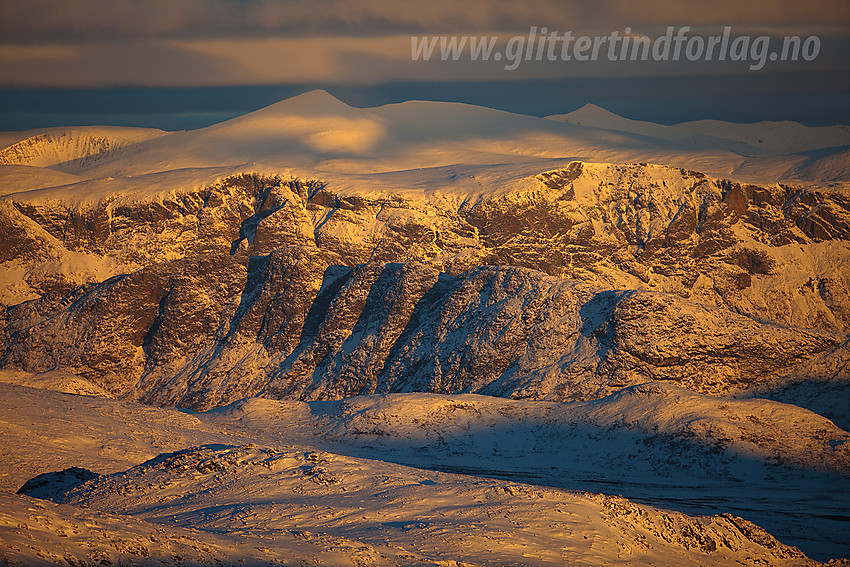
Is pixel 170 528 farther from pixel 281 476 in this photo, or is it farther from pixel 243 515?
pixel 281 476

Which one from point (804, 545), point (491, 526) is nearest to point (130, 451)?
point (491, 526)

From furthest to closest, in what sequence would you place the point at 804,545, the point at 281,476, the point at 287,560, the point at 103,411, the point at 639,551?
1. the point at 103,411
2. the point at 804,545
3. the point at 281,476
4. the point at 639,551
5. the point at 287,560

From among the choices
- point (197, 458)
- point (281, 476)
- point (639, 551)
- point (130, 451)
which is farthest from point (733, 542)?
point (130, 451)

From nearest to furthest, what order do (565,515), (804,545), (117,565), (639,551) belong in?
(117,565) < (639,551) < (565,515) < (804,545)

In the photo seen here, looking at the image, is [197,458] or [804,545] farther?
[804,545]

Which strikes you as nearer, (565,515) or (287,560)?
(287,560)

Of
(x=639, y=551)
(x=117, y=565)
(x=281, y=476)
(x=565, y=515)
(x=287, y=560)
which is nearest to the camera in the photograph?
(x=117, y=565)

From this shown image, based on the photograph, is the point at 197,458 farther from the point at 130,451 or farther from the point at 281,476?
the point at 130,451

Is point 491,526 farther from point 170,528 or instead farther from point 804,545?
point 804,545
